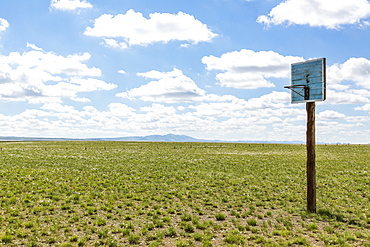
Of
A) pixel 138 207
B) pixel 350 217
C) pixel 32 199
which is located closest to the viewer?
pixel 350 217

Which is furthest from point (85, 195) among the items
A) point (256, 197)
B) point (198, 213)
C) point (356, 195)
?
point (356, 195)

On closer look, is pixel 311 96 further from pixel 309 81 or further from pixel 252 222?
pixel 252 222

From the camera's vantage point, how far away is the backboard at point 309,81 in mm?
14664

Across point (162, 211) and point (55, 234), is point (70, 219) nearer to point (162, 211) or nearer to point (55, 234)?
point (55, 234)

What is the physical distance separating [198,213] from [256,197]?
5652mm

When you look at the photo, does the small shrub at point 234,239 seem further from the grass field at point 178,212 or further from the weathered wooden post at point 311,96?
the weathered wooden post at point 311,96

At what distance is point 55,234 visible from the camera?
11406mm

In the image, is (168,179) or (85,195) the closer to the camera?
(85,195)

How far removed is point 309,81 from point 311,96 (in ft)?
2.95

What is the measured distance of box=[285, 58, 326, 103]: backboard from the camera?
48.1 ft

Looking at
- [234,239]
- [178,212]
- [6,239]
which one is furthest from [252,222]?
[6,239]

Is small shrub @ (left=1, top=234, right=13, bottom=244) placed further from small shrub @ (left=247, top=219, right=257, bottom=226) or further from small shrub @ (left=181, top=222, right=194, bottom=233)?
small shrub @ (left=247, top=219, right=257, bottom=226)

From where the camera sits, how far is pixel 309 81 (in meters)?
15.2

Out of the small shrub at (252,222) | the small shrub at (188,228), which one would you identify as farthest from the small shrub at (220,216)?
the small shrub at (188,228)
